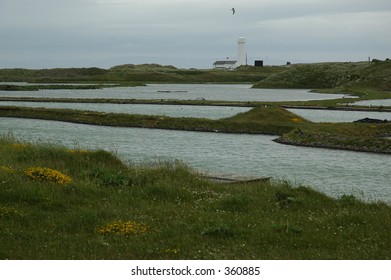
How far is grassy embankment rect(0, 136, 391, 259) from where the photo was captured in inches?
491

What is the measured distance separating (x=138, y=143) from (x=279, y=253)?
47.2 m

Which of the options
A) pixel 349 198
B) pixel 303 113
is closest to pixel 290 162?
pixel 349 198

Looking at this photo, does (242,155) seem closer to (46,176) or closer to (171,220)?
(46,176)

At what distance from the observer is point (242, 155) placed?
51562 millimetres

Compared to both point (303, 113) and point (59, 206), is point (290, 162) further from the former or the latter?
point (303, 113)

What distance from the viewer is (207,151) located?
53.5 meters

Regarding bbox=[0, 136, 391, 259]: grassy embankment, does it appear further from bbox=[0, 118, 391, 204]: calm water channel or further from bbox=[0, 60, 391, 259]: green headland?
bbox=[0, 118, 391, 204]: calm water channel

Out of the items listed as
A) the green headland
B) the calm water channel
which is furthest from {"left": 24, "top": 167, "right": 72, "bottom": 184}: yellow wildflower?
the calm water channel

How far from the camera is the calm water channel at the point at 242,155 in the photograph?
38688 mm

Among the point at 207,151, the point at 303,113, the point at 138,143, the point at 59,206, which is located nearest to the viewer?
the point at 59,206

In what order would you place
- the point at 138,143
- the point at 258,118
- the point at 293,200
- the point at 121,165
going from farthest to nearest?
1. the point at 258,118
2. the point at 138,143
3. the point at 121,165
4. the point at 293,200

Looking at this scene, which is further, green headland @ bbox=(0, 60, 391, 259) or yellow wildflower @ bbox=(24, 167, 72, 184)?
yellow wildflower @ bbox=(24, 167, 72, 184)

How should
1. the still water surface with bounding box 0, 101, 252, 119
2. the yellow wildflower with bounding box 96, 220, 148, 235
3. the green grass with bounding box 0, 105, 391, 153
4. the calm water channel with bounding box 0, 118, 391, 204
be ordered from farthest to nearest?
the still water surface with bounding box 0, 101, 252, 119, the green grass with bounding box 0, 105, 391, 153, the calm water channel with bounding box 0, 118, 391, 204, the yellow wildflower with bounding box 96, 220, 148, 235

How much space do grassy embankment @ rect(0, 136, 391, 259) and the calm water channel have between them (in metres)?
10.6
